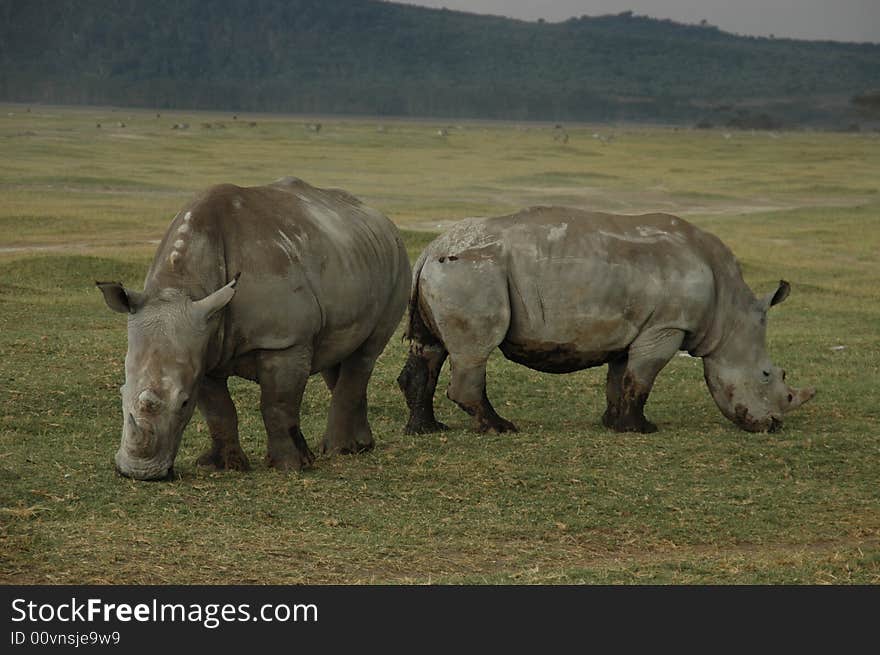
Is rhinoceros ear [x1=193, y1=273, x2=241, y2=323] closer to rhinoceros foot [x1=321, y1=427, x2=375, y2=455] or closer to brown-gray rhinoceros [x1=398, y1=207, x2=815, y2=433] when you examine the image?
rhinoceros foot [x1=321, y1=427, x2=375, y2=455]

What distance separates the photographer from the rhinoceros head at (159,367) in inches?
352

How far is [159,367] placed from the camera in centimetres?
898

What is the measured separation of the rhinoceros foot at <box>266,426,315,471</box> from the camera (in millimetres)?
10039

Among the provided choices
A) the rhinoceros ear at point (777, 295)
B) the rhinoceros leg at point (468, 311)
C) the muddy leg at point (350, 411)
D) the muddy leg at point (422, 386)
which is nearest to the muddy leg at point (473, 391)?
the rhinoceros leg at point (468, 311)

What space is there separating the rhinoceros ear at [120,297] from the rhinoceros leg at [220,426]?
36.6 inches

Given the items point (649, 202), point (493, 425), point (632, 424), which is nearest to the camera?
point (493, 425)

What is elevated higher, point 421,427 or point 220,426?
point 220,426

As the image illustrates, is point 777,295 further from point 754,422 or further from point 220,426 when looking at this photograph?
point 220,426

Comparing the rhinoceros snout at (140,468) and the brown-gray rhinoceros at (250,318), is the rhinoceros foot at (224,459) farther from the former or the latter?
the rhinoceros snout at (140,468)

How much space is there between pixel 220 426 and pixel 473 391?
2.38 meters

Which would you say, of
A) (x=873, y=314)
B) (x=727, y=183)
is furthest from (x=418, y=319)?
(x=727, y=183)

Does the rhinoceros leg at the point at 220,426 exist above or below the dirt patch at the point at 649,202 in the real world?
above

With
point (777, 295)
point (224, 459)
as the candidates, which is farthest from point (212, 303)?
point (777, 295)

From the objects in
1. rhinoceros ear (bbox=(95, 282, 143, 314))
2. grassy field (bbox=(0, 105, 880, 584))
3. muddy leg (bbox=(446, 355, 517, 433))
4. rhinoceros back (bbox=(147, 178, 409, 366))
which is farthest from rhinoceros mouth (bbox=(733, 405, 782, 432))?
rhinoceros ear (bbox=(95, 282, 143, 314))
